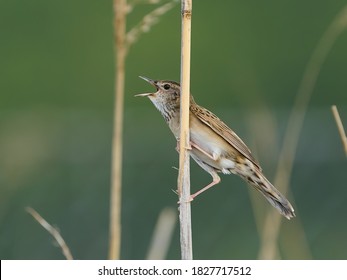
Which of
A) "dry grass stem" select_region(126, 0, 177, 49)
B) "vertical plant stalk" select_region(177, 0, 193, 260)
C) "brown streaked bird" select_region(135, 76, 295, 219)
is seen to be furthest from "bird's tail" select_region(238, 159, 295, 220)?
"dry grass stem" select_region(126, 0, 177, 49)

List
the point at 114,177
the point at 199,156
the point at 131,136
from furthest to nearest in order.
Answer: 1. the point at 131,136
2. the point at 199,156
3. the point at 114,177

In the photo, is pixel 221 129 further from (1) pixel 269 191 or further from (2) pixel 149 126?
(2) pixel 149 126

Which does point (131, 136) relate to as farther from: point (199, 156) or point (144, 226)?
point (199, 156)

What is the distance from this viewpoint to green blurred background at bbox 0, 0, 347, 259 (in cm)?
892

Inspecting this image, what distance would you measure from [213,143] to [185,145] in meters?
1.08

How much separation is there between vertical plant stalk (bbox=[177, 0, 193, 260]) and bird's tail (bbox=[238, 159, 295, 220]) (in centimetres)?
84

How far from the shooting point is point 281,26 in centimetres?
2683

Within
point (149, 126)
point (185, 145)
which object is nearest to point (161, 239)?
point (185, 145)

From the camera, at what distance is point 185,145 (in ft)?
13.4

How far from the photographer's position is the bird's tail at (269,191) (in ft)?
15.9

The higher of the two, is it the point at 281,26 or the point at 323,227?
the point at 281,26

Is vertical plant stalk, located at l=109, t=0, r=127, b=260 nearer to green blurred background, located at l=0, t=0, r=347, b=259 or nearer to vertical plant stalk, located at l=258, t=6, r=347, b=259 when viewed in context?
vertical plant stalk, located at l=258, t=6, r=347, b=259
